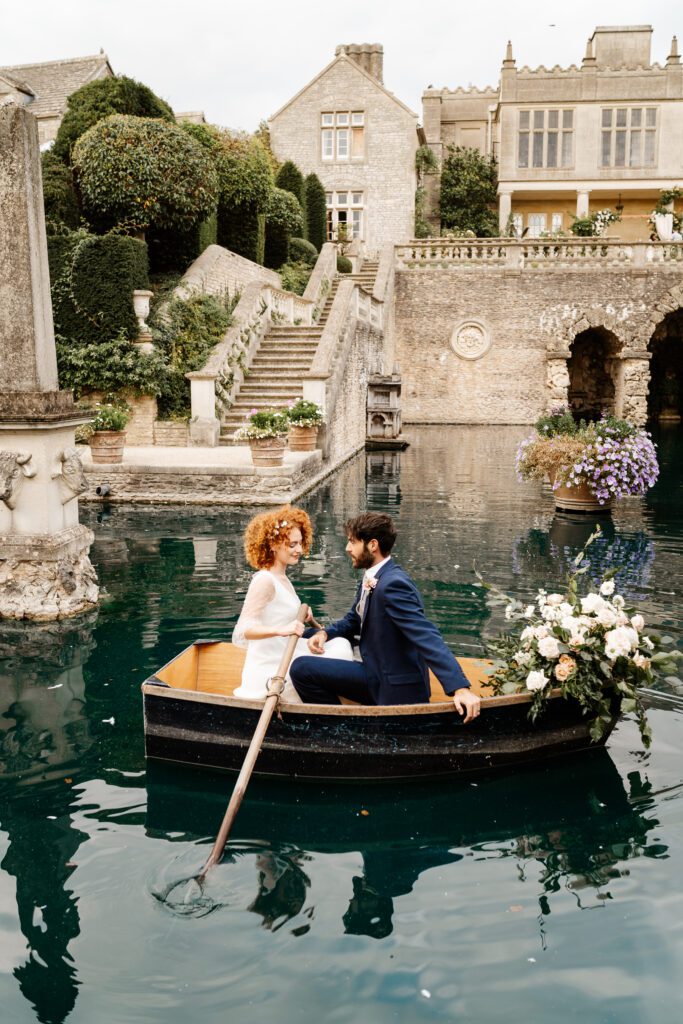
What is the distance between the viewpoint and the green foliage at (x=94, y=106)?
64.7 ft


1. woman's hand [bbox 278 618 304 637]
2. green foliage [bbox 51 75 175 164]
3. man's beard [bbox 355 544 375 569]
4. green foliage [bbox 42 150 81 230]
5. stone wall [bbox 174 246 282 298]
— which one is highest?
green foliage [bbox 51 75 175 164]

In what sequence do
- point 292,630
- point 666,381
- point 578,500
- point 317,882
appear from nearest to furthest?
point 317,882 → point 292,630 → point 578,500 → point 666,381

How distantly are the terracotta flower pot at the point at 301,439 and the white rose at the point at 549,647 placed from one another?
11.4 meters

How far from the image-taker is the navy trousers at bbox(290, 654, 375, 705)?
521 centimetres

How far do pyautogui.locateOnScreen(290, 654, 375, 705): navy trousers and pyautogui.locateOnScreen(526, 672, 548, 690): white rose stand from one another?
0.89 metres

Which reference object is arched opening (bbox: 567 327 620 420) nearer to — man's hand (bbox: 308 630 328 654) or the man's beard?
man's hand (bbox: 308 630 328 654)

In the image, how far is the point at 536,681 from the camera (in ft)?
16.1

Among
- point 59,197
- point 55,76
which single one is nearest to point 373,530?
point 59,197

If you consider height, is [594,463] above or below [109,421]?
below

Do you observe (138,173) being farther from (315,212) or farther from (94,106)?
(315,212)

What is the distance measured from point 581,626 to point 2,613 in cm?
542

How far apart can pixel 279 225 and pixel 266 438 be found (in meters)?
14.5

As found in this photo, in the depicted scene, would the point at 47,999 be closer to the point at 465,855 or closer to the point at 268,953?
the point at 268,953

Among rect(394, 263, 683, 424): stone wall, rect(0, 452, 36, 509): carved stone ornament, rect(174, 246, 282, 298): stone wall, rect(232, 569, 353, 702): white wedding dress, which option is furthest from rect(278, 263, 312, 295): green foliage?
rect(232, 569, 353, 702): white wedding dress
